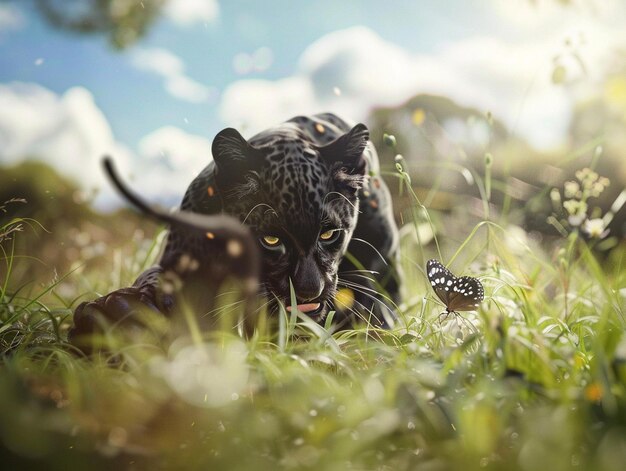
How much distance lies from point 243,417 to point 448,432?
1.60ft

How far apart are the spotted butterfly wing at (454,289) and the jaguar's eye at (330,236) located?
34 centimetres

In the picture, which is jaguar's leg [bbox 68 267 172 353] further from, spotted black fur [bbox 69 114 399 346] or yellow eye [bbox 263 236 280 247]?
yellow eye [bbox 263 236 280 247]

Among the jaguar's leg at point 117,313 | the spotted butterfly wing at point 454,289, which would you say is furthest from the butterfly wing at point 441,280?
the jaguar's leg at point 117,313

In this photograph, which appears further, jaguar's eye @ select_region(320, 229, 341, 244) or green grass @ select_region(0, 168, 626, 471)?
jaguar's eye @ select_region(320, 229, 341, 244)

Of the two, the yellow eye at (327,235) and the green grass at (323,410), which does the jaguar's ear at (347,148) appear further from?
the green grass at (323,410)

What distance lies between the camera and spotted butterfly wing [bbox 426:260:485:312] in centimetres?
205

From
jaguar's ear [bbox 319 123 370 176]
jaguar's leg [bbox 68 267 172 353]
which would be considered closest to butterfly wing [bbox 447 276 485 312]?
jaguar's ear [bbox 319 123 370 176]

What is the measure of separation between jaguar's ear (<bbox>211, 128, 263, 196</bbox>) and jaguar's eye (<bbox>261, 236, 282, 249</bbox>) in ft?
0.57

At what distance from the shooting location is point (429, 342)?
2.11 meters

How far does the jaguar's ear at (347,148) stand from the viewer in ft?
7.16

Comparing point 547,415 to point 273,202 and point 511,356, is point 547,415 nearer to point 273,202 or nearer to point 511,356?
Answer: point 511,356

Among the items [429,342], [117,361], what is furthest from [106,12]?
[429,342]

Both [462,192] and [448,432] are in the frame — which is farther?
[462,192]

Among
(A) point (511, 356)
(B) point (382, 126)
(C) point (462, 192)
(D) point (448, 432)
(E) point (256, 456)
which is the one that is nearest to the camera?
(E) point (256, 456)
